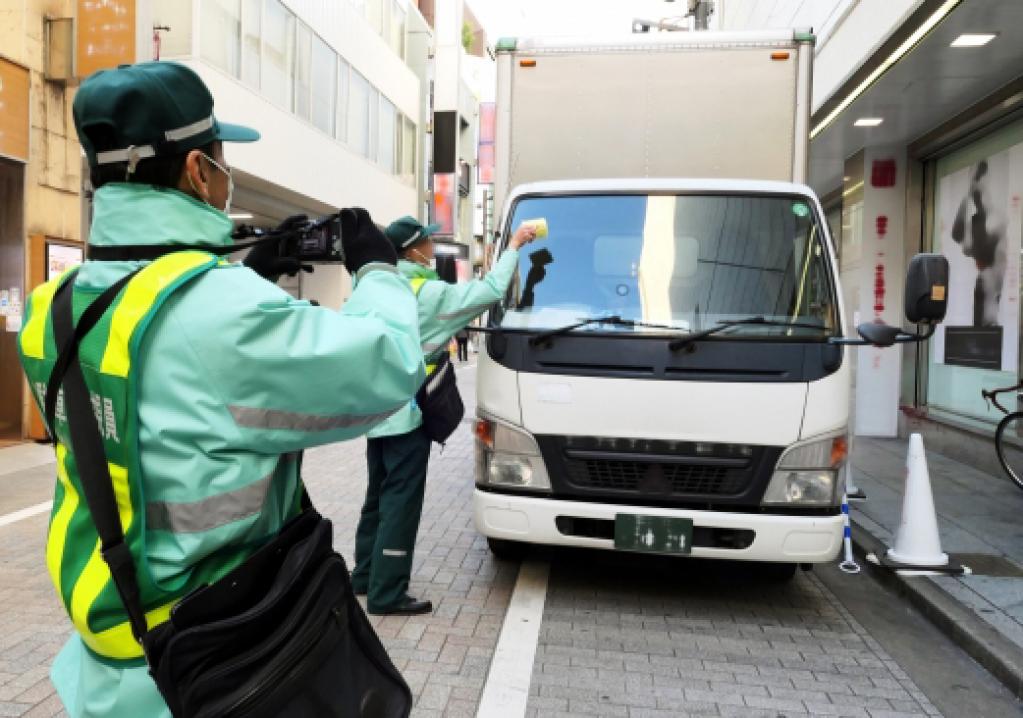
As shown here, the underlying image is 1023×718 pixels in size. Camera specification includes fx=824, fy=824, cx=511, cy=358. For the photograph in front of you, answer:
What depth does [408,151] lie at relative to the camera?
90.1ft

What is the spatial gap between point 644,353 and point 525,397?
66 cm

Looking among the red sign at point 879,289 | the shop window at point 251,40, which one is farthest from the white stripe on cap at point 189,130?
the shop window at point 251,40

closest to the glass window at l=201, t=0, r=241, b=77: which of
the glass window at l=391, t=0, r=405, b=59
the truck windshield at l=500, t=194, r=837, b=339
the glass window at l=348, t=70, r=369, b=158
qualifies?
the glass window at l=348, t=70, r=369, b=158

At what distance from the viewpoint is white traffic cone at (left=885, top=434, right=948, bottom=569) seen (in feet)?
17.1

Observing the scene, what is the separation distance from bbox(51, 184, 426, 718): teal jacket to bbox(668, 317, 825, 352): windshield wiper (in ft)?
9.57

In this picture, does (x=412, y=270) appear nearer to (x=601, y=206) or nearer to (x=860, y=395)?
(x=601, y=206)

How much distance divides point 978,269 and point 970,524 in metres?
3.94

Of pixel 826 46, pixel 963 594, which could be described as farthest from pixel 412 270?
pixel 826 46

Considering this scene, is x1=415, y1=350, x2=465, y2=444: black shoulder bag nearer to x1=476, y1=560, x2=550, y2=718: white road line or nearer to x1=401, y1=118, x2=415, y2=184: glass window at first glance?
x1=476, y1=560, x2=550, y2=718: white road line

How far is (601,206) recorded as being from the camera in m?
4.83

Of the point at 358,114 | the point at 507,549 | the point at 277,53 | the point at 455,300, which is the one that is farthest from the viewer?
the point at 358,114

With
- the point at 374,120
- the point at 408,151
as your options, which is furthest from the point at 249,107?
the point at 408,151

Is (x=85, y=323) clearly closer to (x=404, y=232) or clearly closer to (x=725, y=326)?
(x=404, y=232)

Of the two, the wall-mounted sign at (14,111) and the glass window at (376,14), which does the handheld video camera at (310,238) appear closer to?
the wall-mounted sign at (14,111)
